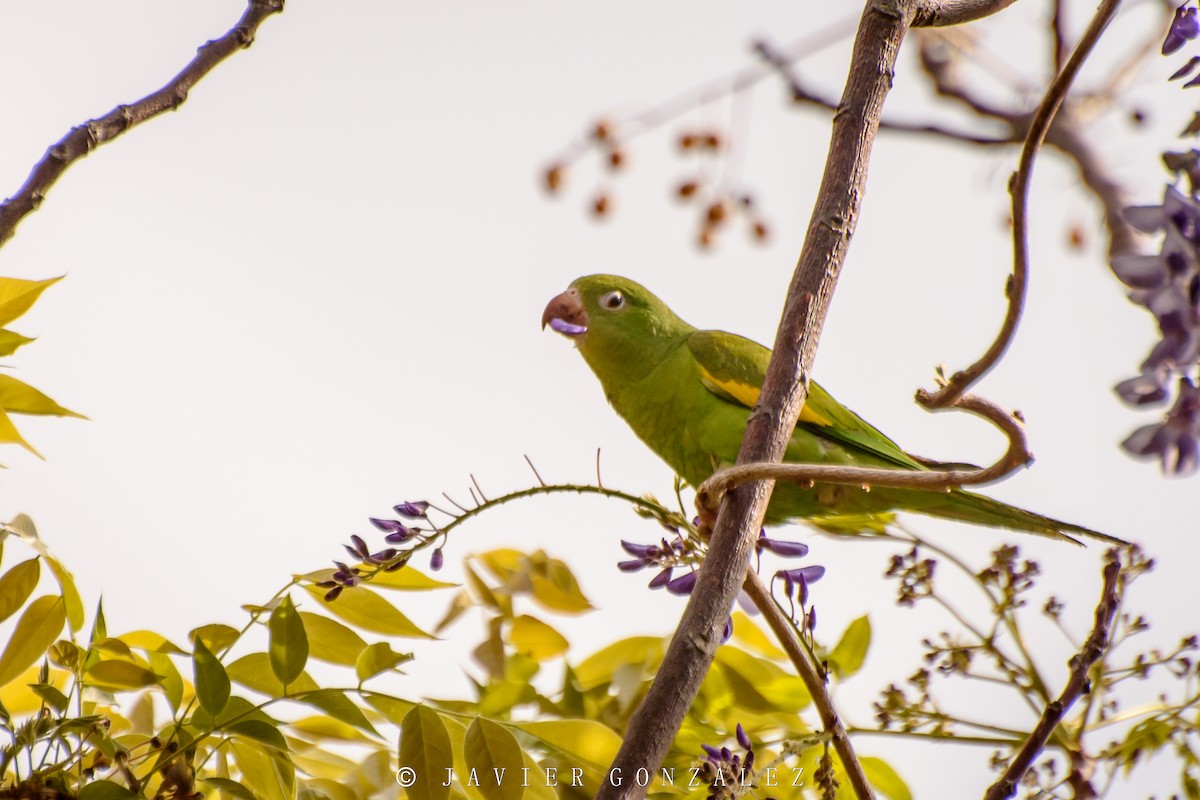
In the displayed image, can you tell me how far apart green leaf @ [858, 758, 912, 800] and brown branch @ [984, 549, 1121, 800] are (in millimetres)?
342

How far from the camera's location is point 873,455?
2.02 m

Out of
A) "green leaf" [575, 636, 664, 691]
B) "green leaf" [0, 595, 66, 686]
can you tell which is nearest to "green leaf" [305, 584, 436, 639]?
"green leaf" [0, 595, 66, 686]

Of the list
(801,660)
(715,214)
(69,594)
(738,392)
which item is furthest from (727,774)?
(715,214)

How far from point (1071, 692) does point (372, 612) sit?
2.44 ft

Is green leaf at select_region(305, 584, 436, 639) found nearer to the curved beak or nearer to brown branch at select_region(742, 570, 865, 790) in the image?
brown branch at select_region(742, 570, 865, 790)

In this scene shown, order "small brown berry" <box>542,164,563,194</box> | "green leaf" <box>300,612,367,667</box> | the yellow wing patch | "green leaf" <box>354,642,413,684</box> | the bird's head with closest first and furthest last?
"green leaf" <box>354,642,413,684</box> → "green leaf" <box>300,612,367,667</box> → the yellow wing patch → "small brown berry" <box>542,164,563,194</box> → the bird's head

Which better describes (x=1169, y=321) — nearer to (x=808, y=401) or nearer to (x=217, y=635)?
(x=217, y=635)

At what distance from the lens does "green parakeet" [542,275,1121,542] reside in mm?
1840

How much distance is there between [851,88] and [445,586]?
692 mm

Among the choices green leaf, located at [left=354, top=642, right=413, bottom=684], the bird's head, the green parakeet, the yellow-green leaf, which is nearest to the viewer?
green leaf, located at [left=354, top=642, right=413, bottom=684]

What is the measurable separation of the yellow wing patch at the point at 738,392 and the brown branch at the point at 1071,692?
2.99 feet

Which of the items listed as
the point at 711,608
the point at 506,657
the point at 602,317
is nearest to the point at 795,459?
the point at 602,317

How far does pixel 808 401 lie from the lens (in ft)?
6.57

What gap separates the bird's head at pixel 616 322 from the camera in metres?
2.27
